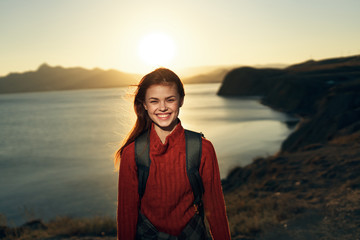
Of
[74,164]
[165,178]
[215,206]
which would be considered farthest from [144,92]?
[74,164]

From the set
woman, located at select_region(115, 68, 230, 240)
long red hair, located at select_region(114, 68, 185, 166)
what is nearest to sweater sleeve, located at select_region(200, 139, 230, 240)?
woman, located at select_region(115, 68, 230, 240)

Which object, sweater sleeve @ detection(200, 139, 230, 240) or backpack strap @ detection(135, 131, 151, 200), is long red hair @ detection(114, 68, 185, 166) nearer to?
backpack strap @ detection(135, 131, 151, 200)

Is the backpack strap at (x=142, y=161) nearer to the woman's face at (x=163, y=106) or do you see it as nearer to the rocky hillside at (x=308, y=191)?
the woman's face at (x=163, y=106)

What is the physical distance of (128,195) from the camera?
199 cm

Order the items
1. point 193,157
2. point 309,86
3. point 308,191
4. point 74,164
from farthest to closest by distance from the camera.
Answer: point 309,86, point 74,164, point 308,191, point 193,157

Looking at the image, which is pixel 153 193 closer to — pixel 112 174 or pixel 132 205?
pixel 132 205

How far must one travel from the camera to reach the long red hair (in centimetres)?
204

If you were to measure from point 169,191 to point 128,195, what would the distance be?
0.30 meters

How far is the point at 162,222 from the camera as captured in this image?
1986 millimetres

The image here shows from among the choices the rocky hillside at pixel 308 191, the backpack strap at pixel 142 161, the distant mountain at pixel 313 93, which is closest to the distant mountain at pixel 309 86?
the distant mountain at pixel 313 93

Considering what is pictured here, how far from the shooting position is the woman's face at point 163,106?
205cm

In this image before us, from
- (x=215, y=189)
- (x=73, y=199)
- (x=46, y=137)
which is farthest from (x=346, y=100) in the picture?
(x=46, y=137)

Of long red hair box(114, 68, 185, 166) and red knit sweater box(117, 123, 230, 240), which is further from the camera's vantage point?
long red hair box(114, 68, 185, 166)

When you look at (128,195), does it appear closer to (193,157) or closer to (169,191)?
(169,191)
